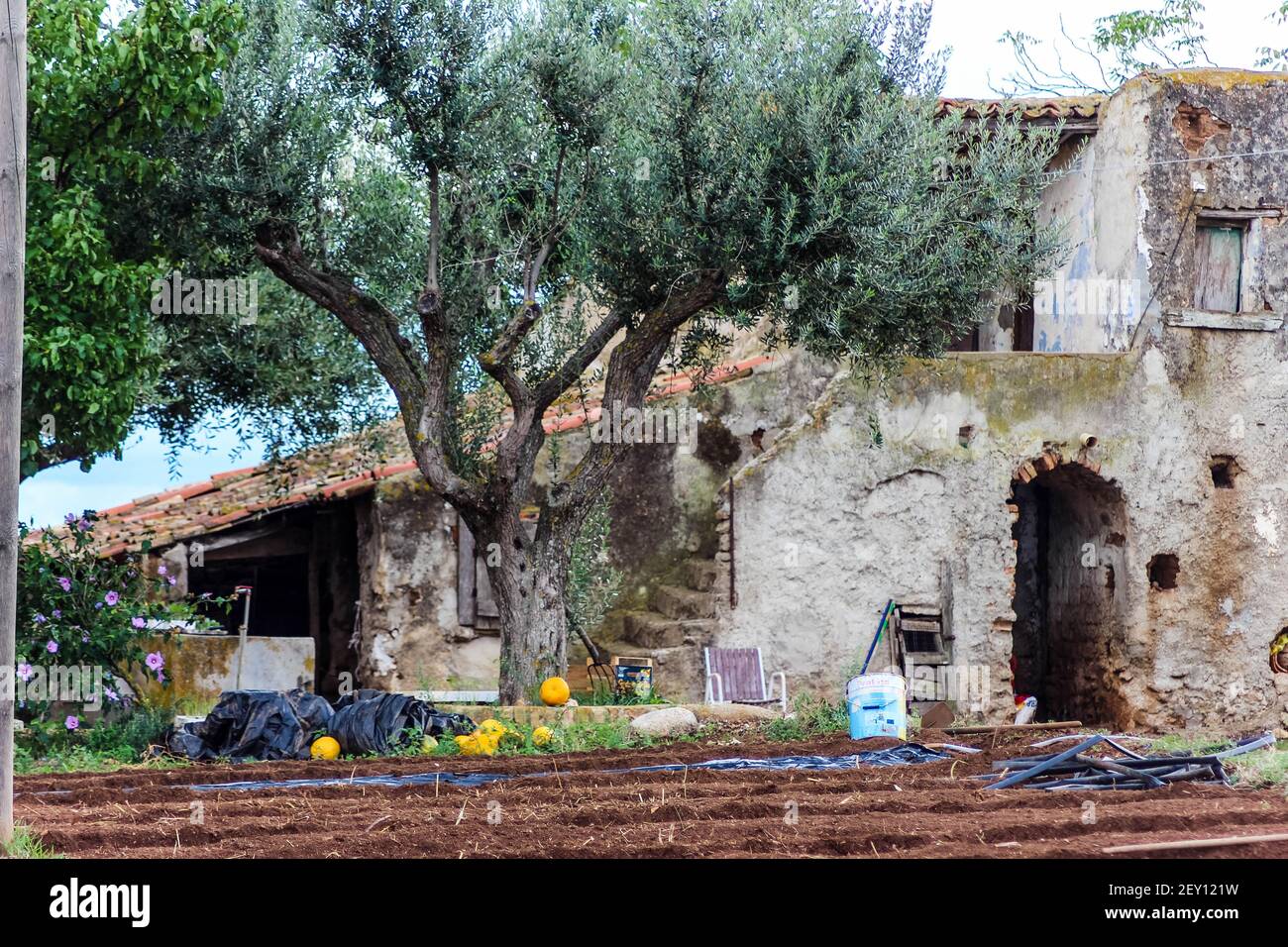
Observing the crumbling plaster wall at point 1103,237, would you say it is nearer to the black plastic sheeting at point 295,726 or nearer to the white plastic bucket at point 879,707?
the white plastic bucket at point 879,707

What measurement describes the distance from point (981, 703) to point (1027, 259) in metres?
4.83

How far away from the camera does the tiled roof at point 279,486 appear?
50.4 ft

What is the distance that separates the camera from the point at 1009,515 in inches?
615

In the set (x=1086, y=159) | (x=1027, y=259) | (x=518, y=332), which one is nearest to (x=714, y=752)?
(x=518, y=332)

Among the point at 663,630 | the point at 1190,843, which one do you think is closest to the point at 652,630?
the point at 663,630

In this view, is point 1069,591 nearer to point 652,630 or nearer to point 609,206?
point 652,630

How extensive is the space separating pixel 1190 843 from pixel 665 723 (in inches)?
260

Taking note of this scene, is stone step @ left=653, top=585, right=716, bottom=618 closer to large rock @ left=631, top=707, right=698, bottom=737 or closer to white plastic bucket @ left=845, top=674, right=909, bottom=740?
large rock @ left=631, top=707, right=698, bottom=737

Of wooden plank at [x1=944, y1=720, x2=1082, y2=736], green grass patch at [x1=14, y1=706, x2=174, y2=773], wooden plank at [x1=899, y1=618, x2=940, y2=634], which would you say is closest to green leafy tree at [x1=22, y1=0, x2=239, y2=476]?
green grass patch at [x1=14, y1=706, x2=174, y2=773]

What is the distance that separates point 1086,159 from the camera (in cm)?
1714

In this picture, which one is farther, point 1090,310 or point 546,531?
point 1090,310

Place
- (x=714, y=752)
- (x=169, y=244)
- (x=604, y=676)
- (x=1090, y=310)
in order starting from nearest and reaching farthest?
(x=714, y=752)
(x=169, y=244)
(x=604, y=676)
(x=1090, y=310)

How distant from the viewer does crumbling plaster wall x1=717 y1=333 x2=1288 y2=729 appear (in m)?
15.2

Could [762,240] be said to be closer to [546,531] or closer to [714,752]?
[546,531]
